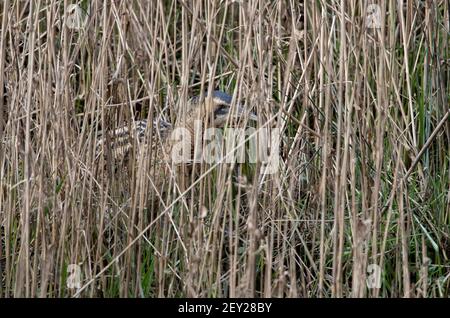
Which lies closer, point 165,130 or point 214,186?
point 214,186

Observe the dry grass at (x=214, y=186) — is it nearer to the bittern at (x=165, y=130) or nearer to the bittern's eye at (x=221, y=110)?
the bittern at (x=165, y=130)

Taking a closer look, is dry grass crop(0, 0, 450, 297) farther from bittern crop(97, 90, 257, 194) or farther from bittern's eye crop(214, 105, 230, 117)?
bittern's eye crop(214, 105, 230, 117)

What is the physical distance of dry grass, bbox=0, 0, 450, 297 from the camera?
248 centimetres

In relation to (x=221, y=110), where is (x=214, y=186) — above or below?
below

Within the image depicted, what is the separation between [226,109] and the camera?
3.22m

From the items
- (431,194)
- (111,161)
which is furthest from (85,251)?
(431,194)

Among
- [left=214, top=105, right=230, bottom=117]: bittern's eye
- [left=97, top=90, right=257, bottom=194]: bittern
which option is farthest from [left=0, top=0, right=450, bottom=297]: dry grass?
[left=214, top=105, right=230, bottom=117]: bittern's eye

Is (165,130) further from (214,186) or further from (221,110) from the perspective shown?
(214,186)

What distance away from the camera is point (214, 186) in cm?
288

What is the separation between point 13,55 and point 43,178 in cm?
43

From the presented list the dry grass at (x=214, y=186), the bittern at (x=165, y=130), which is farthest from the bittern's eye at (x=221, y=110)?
the dry grass at (x=214, y=186)

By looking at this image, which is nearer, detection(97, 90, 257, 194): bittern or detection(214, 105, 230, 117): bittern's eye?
detection(97, 90, 257, 194): bittern

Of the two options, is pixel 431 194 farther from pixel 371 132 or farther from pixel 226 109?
pixel 226 109

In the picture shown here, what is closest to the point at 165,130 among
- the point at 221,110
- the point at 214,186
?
the point at 221,110
